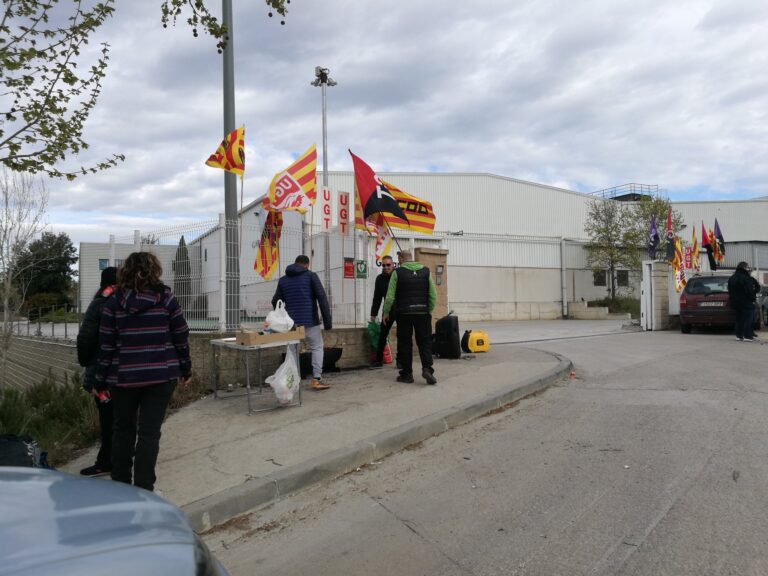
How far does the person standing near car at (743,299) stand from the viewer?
44.6 ft

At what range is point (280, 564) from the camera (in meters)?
3.35

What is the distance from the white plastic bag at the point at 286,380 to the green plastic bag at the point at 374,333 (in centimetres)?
298

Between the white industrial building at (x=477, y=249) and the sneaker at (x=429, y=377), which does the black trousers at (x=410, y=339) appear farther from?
the white industrial building at (x=477, y=249)

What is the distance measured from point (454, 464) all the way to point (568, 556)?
1.84 meters

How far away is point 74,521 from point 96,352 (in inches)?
120

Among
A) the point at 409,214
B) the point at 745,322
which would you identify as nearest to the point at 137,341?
the point at 409,214

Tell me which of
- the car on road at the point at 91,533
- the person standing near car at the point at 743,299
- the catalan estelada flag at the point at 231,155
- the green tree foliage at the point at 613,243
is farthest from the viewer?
the green tree foliage at the point at 613,243

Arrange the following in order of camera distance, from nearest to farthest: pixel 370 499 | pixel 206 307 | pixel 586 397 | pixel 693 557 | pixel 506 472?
pixel 693 557, pixel 370 499, pixel 506 472, pixel 586 397, pixel 206 307

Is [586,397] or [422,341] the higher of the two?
[422,341]

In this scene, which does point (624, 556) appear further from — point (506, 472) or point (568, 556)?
point (506, 472)

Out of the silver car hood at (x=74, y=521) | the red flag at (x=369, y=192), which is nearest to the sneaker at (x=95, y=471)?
the silver car hood at (x=74, y=521)

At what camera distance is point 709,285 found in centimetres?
1568

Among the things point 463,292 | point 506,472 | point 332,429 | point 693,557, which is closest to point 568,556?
point 693,557

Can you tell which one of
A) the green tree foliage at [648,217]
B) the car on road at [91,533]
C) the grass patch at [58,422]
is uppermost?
the green tree foliage at [648,217]
